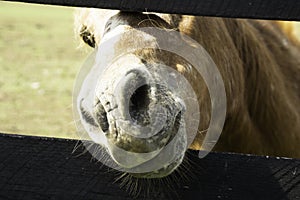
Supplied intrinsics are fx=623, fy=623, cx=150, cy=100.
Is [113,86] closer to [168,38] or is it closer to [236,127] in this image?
[168,38]

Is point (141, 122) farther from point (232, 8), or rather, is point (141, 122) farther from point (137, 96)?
point (232, 8)

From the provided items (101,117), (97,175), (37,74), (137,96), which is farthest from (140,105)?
(37,74)

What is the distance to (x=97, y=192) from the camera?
8.08 ft

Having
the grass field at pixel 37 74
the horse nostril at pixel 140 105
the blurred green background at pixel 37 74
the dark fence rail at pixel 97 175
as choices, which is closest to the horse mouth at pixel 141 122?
the horse nostril at pixel 140 105

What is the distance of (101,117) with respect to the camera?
2207mm

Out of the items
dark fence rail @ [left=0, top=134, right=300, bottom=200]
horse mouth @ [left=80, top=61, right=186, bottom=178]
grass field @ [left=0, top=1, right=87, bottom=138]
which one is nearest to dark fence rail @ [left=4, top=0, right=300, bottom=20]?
horse mouth @ [left=80, top=61, right=186, bottom=178]

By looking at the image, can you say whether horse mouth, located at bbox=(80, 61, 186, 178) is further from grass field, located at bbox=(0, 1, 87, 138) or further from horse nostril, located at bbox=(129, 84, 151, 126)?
grass field, located at bbox=(0, 1, 87, 138)

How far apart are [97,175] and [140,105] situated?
1.49 feet

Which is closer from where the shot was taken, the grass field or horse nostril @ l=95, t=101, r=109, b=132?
horse nostril @ l=95, t=101, r=109, b=132

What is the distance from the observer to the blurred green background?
774 centimetres

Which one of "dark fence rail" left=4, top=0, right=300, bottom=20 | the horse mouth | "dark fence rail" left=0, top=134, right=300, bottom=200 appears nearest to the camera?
the horse mouth

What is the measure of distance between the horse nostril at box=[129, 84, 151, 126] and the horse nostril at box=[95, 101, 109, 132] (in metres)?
0.12

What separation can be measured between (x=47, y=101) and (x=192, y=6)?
673cm

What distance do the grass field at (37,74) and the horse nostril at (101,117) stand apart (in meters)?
2.62
